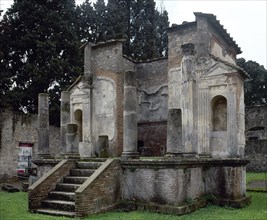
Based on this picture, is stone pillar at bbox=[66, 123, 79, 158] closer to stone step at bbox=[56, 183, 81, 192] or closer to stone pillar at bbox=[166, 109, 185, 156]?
stone step at bbox=[56, 183, 81, 192]

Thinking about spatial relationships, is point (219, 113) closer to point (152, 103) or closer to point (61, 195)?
point (152, 103)

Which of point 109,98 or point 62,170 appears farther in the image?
point 109,98

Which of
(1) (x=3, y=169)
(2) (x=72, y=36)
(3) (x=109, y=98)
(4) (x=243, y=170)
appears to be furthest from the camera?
(2) (x=72, y=36)

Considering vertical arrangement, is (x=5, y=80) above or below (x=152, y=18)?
below

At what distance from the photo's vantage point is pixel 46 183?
11.7 m

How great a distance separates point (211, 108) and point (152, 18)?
66.0 ft

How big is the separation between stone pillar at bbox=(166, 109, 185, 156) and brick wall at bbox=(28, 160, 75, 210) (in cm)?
356

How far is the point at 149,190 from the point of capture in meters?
11.2

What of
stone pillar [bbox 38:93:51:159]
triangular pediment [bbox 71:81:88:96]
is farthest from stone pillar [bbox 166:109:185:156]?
triangular pediment [bbox 71:81:88:96]

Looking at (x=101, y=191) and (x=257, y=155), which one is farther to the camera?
(x=257, y=155)

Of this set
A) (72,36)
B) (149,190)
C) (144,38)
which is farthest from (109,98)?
(144,38)

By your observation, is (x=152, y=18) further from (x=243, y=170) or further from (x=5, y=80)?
(x=243, y=170)

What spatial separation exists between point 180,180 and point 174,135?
1481 millimetres

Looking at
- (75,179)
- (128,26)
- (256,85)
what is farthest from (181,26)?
(256,85)
